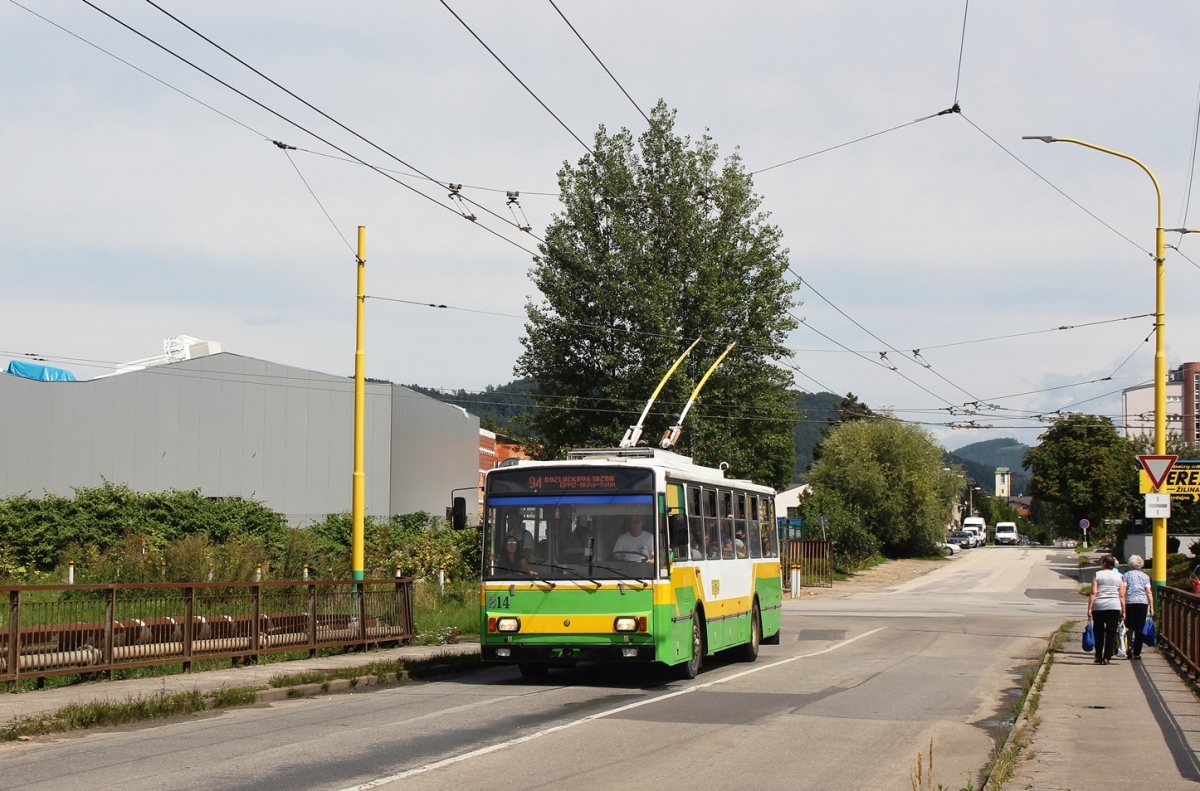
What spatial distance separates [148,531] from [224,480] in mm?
12176

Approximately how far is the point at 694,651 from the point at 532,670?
219 centimetres

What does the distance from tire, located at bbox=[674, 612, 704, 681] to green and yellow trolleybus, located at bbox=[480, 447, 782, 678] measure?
26 millimetres

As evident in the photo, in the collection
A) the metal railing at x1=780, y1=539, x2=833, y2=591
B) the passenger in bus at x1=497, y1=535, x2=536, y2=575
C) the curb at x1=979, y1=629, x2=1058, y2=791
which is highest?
the passenger in bus at x1=497, y1=535, x2=536, y2=575

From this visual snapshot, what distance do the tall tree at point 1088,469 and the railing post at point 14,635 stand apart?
75686 millimetres

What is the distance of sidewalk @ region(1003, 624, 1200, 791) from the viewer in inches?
344

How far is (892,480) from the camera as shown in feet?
245

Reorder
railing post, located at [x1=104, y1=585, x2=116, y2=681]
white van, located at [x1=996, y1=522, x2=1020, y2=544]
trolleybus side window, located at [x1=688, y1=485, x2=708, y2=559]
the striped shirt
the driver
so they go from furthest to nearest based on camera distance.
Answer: white van, located at [x1=996, y1=522, x2=1020, y2=544] → the striped shirt → trolleybus side window, located at [x1=688, y1=485, x2=708, y2=559] → the driver → railing post, located at [x1=104, y1=585, x2=116, y2=681]

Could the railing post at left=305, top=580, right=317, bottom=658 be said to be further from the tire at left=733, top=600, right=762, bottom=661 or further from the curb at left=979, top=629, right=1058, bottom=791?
the curb at left=979, top=629, right=1058, bottom=791

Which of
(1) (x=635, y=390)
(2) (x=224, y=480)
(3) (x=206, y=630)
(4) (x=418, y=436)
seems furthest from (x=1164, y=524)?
(4) (x=418, y=436)

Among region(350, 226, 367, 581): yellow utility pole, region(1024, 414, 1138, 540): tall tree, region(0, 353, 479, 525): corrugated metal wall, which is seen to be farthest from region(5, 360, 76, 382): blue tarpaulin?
region(1024, 414, 1138, 540): tall tree

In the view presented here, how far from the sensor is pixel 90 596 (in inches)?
565

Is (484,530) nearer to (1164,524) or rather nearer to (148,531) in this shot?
(1164,524)

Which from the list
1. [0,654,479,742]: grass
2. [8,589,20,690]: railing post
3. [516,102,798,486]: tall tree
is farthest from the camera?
[516,102,798,486]: tall tree

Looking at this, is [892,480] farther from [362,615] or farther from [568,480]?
[568,480]
